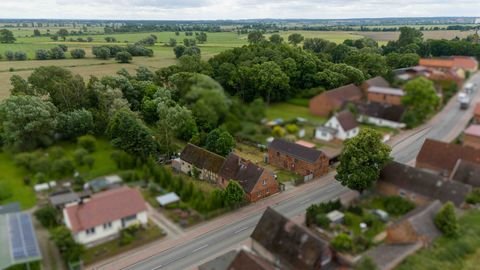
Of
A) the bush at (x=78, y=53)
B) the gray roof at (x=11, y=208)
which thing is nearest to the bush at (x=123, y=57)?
the bush at (x=78, y=53)

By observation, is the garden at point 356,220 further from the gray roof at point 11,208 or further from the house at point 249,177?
the gray roof at point 11,208

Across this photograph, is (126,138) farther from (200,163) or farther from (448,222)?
(448,222)

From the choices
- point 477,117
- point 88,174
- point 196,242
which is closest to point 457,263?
point 196,242

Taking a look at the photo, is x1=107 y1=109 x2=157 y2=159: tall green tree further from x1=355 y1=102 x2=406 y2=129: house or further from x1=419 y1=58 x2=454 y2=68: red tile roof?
x1=419 y1=58 x2=454 y2=68: red tile roof

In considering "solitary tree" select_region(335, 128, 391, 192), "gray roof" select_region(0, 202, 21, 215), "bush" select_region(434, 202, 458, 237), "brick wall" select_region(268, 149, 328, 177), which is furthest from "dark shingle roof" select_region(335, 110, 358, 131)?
"brick wall" select_region(268, 149, 328, 177)

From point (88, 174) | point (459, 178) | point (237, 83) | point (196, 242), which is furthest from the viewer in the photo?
point (459, 178)

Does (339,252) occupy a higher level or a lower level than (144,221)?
lower

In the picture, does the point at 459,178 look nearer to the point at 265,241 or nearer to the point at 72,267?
the point at 265,241

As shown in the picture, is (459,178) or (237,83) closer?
(237,83)
